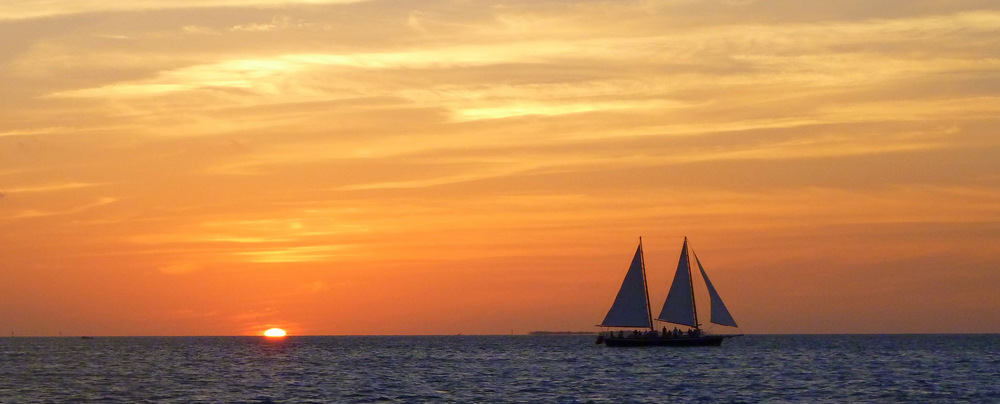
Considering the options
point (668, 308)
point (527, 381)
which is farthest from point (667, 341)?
point (527, 381)

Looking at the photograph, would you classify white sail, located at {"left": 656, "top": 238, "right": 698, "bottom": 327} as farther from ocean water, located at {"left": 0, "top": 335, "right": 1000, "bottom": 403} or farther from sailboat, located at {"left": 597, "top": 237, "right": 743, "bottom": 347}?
ocean water, located at {"left": 0, "top": 335, "right": 1000, "bottom": 403}

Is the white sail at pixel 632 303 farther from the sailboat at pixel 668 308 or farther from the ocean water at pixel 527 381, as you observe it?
the ocean water at pixel 527 381

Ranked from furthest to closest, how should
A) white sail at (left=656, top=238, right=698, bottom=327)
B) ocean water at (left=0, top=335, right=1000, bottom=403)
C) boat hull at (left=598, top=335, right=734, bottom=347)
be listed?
white sail at (left=656, top=238, right=698, bottom=327) → boat hull at (left=598, top=335, right=734, bottom=347) → ocean water at (left=0, top=335, right=1000, bottom=403)

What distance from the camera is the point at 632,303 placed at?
17162 centimetres

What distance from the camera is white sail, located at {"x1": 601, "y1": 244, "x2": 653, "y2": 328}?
563 ft


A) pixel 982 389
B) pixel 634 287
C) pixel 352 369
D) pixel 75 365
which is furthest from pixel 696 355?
pixel 75 365

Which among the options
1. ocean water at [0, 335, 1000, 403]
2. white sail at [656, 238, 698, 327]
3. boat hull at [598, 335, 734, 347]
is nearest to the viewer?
ocean water at [0, 335, 1000, 403]

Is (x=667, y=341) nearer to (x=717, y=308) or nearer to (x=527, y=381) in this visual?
(x=717, y=308)

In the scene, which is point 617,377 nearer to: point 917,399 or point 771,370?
point 771,370

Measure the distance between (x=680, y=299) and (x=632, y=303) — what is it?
678 cm

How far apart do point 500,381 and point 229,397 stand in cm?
2787

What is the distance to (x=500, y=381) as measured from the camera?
110125 millimetres

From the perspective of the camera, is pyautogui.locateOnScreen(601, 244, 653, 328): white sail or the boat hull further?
pyautogui.locateOnScreen(601, 244, 653, 328): white sail

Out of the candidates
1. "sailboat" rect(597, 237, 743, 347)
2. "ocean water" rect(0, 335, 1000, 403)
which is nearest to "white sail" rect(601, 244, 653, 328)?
"sailboat" rect(597, 237, 743, 347)
